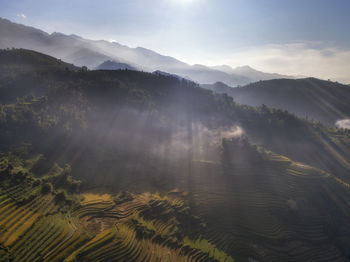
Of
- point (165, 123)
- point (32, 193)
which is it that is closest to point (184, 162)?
point (165, 123)

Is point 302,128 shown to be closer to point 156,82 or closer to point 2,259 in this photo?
point 156,82

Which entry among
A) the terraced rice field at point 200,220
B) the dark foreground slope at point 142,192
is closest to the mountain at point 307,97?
the dark foreground slope at point 142,192

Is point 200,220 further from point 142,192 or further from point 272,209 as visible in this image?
point 272,209

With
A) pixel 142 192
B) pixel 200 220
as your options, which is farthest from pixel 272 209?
pixel 142 192

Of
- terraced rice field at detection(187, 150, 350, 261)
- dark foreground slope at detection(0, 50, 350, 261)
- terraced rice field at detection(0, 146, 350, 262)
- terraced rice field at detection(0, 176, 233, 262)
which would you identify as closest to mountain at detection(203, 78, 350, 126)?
dark foreground slope at detection(0, 50, 350, 261)

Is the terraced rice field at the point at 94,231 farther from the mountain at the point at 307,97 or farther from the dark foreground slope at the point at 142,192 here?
the mountain at the point at 307,97

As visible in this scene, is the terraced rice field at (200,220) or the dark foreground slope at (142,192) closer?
the terraced rice field at (200,220)
